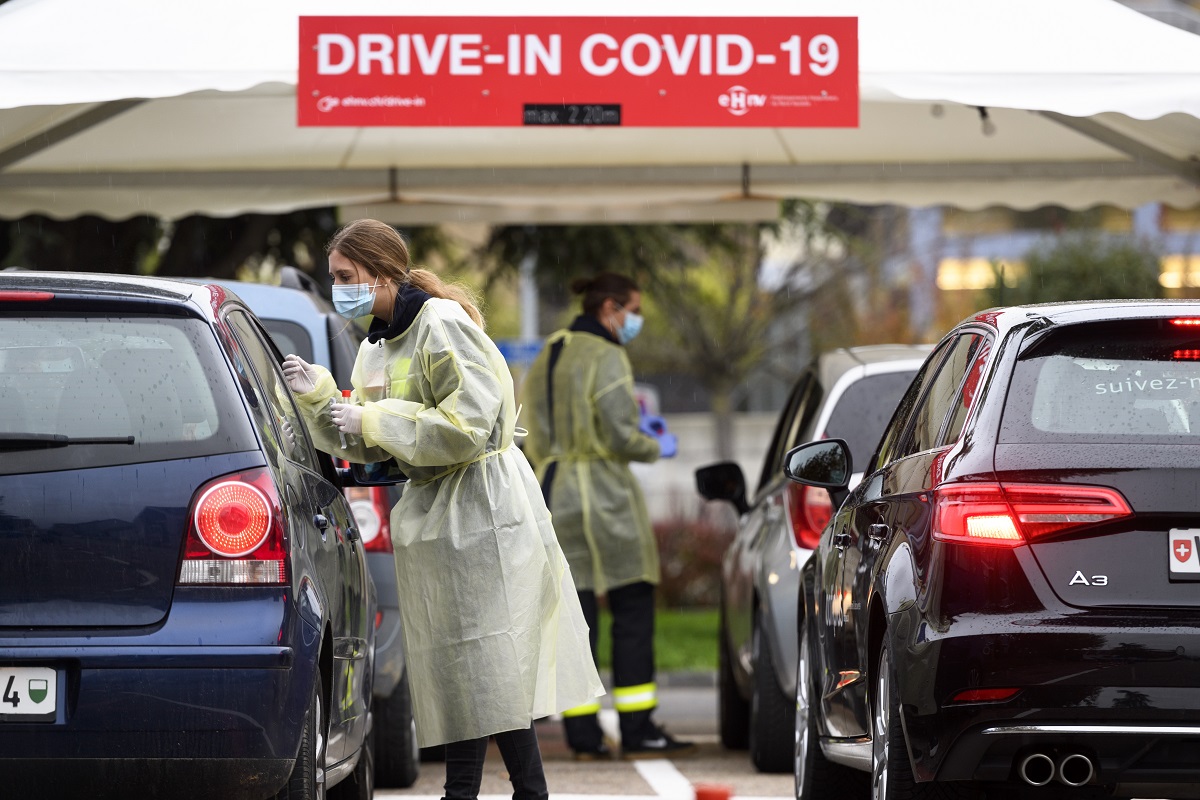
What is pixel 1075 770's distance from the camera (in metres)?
4.37

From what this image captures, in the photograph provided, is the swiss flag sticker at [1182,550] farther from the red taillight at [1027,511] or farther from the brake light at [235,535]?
the brake light at [235,535]

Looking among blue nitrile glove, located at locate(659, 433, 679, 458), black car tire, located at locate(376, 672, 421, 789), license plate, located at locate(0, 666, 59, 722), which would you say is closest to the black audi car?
license plate, located at locate(0, 666, 59, 722)

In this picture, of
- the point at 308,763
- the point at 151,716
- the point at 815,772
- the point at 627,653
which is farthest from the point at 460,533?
the point at 627,653

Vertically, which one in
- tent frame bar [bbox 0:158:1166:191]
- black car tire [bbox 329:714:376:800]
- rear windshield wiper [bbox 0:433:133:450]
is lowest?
black car tire [bbox 329:714:376:800]

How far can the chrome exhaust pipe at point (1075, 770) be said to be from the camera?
4.34m

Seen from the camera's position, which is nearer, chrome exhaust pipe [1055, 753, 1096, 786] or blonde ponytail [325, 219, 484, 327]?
chrome exhaust pipe [1055, 753, 1096, 786]

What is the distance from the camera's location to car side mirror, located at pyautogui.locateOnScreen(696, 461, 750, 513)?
896 cm

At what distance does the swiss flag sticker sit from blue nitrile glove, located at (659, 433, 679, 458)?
5.17 m

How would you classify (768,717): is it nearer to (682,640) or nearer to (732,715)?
(732,715)

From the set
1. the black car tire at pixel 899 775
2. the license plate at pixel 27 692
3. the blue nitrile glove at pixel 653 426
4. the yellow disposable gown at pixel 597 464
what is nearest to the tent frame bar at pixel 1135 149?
the blue nitrile glove at pixel 653 426

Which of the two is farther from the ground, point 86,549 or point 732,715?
point 86,549

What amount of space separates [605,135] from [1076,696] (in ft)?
22.4

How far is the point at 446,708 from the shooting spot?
5.34 metres

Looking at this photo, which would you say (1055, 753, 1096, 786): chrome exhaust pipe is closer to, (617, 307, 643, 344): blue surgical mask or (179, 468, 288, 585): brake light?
(179, 468, 288, 585): brake light
